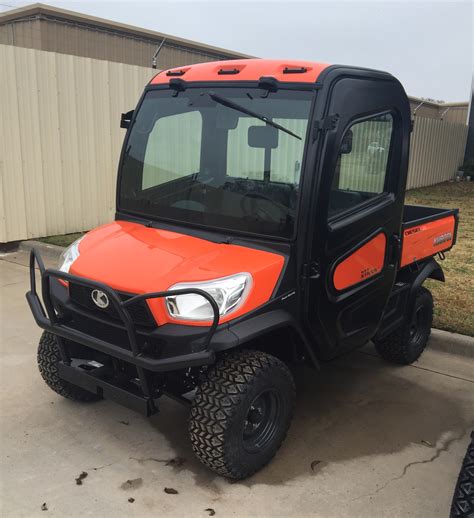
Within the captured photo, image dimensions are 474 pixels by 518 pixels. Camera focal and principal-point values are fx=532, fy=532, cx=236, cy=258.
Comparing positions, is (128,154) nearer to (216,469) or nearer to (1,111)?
(216,469)

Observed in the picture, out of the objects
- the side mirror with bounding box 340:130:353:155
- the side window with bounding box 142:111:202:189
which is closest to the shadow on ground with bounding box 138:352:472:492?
the side window with bounding box 142:111:202:189

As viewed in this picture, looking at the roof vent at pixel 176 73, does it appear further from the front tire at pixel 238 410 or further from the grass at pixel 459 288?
the grass at pixel 459 288

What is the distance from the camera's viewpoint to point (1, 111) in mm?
6758

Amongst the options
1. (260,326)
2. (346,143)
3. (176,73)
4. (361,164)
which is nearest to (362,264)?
(361,164)

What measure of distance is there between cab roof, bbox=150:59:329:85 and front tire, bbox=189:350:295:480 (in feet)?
4.68

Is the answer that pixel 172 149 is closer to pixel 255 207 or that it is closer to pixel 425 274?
pixel 255 207

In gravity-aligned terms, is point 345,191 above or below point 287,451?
above

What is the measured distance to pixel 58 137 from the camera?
7.43 m

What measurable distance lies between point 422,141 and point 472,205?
3.42m

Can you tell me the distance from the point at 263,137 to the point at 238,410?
4.60 feet

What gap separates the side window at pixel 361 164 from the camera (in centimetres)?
282

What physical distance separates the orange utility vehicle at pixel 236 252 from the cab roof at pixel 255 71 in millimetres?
11

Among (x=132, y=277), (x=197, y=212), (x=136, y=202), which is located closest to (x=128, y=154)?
(x=136, y=202)

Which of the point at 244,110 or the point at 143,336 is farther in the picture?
the point at 244,110
